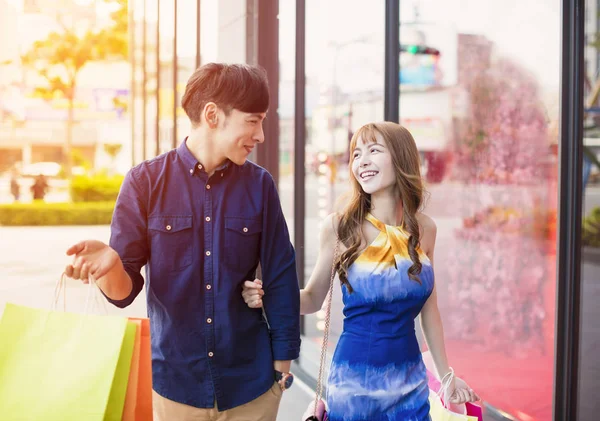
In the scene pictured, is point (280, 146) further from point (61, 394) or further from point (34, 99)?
point (34, 99)

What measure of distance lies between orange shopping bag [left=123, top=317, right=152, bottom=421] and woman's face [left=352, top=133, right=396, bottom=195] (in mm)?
790

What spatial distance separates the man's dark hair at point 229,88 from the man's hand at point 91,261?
0.45 metres

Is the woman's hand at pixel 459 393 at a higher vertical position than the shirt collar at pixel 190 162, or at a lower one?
lower

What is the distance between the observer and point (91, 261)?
1.72 metres

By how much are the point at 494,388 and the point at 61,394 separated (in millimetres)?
2357

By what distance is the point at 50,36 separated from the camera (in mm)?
12000

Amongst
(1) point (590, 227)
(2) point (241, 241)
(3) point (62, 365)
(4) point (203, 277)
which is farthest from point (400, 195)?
(3) point (62, 365)

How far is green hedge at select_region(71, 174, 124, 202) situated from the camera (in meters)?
14.3

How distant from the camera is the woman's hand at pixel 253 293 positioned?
6.30ft

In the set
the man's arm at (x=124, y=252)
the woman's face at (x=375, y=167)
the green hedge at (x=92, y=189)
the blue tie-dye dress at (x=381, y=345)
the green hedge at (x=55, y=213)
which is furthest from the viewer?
the green hedge at (x=92, y=189)

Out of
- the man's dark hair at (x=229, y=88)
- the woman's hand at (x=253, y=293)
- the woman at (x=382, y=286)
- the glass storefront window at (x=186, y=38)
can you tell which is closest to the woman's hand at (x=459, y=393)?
the woman at (x=382, y=286)

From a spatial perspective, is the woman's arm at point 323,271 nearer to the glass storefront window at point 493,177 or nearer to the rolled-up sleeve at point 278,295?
the rolled-up sleeve at point 278,295

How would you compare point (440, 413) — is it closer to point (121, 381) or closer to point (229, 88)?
point (121, 381)

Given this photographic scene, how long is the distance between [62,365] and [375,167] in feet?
3.29
